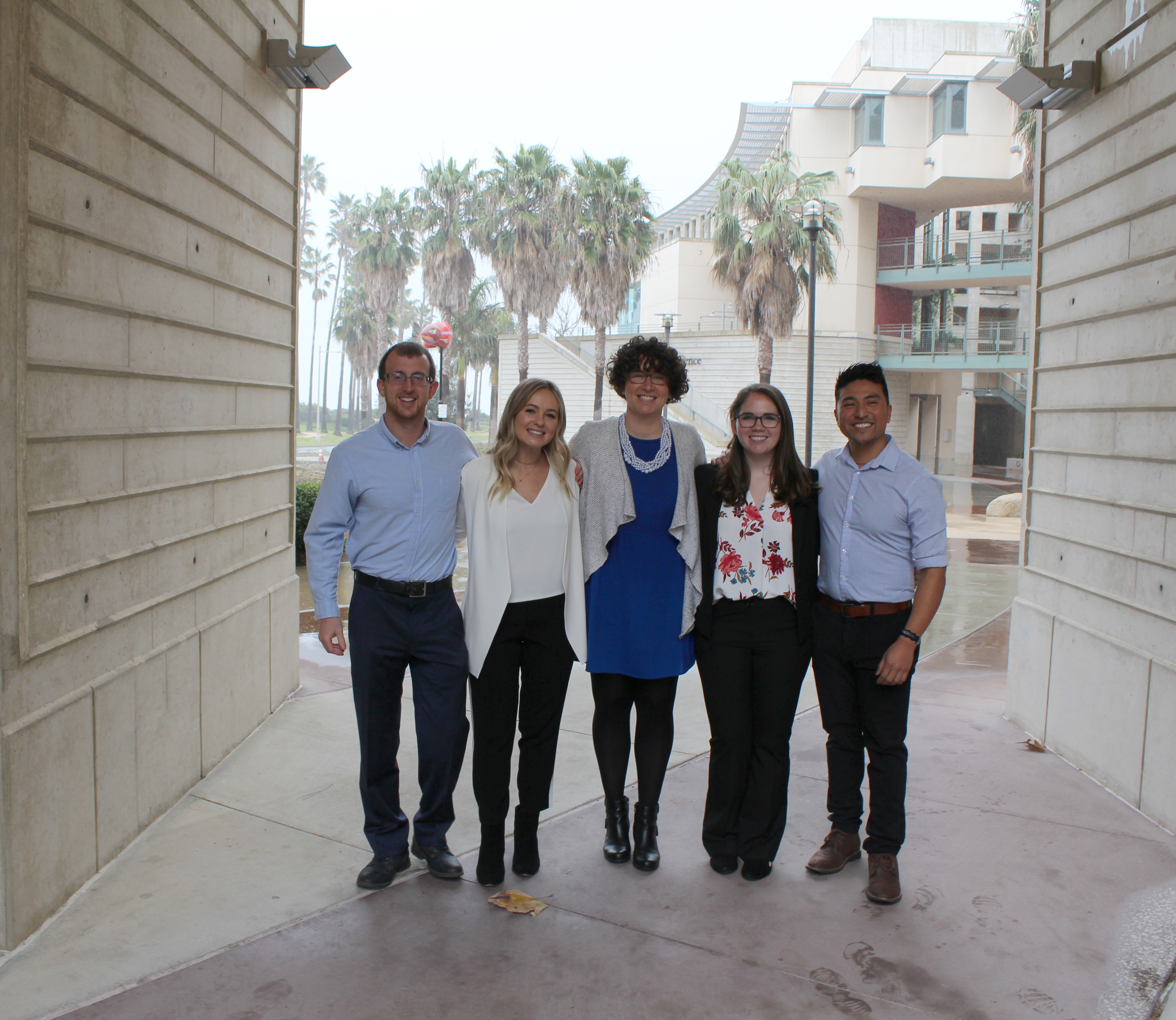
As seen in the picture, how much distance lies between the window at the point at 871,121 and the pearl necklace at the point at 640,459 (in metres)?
38.2

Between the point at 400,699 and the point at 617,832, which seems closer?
the point at 400,699

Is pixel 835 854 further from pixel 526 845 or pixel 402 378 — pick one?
pixel 402 378

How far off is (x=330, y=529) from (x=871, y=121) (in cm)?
3939

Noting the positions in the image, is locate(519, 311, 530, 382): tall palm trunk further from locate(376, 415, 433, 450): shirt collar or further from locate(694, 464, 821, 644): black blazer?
locate(694, 464, 821, 644): black blazer

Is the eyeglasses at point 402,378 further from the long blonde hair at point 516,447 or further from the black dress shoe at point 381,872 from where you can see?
the black dress shoe at point 381,872

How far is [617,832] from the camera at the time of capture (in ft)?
13.0

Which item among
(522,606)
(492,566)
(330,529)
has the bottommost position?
(522,606)

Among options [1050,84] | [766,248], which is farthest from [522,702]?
[766,248]

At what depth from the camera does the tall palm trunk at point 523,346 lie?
38.7m

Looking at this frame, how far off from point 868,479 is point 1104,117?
3.01 metres

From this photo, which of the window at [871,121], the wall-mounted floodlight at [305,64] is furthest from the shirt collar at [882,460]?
the window at [871,121]

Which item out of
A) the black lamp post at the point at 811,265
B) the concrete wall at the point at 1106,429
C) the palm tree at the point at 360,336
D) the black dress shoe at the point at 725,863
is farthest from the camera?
the palm tree at the point at 360,336

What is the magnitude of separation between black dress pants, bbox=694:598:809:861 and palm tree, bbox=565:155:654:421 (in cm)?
3222

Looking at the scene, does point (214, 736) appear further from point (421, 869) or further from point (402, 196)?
point (402, 196)
